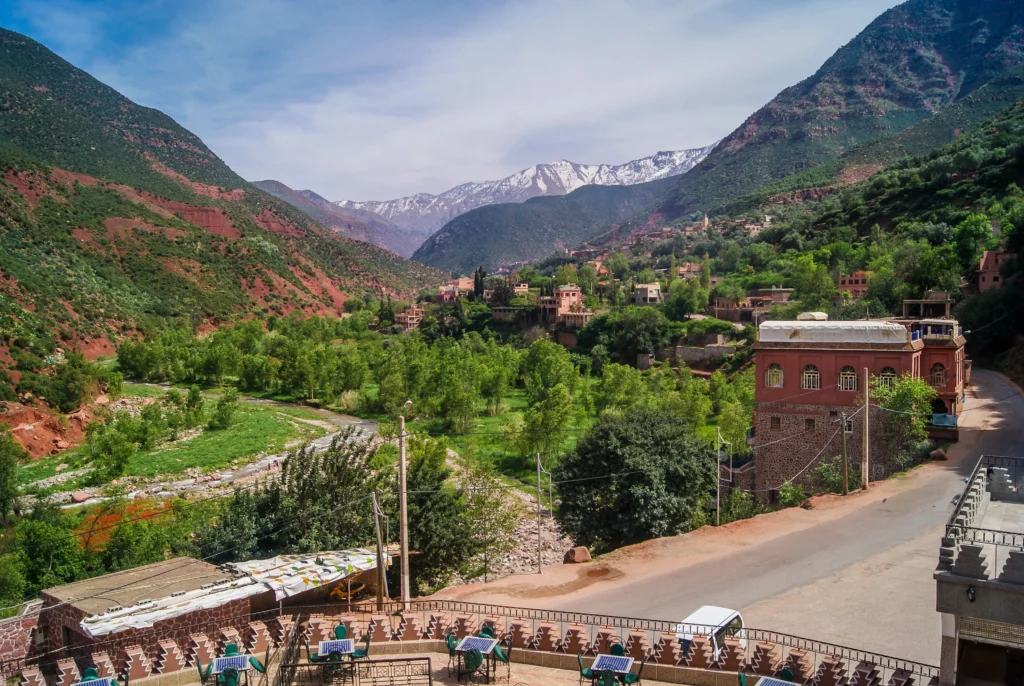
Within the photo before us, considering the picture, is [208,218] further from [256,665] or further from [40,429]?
[256,665]

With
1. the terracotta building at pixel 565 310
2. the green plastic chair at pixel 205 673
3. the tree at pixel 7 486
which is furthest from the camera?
the terracotta building at pixel 565 310

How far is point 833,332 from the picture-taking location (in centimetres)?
2564

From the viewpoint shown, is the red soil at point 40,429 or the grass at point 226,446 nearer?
the grass at point 226,446

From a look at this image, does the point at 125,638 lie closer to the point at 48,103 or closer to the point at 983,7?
the point at 48,103

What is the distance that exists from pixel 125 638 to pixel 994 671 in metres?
12.2

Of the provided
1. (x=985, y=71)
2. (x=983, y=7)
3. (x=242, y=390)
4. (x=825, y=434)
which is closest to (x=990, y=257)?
(x=825, y=434)

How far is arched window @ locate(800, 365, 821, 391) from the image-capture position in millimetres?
25719

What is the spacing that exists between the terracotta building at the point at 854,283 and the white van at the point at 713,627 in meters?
47.6

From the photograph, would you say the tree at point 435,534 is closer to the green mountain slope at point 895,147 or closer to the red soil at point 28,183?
the red soil at point 28,183

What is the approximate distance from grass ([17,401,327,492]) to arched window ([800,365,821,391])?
2550 cm

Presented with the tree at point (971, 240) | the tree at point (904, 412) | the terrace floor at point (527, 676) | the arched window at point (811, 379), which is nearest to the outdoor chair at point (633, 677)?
the terrace floor at point (527, 676)

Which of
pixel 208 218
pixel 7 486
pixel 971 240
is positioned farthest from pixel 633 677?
pixel 208 218

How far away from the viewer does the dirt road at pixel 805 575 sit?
42.6ft

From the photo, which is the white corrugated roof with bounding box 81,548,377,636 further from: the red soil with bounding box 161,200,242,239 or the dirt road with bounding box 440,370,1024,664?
the red soil with bounding box 161,200,242,239
